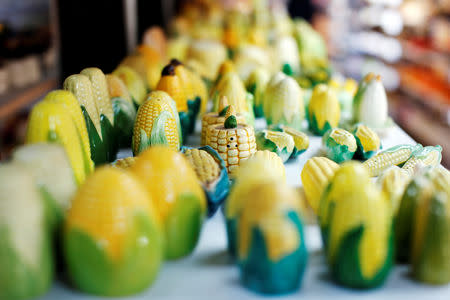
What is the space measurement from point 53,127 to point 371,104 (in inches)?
44.2

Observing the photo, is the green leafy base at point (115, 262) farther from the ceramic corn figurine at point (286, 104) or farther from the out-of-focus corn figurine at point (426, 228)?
the ceramic corn figurine at point (286, 104)

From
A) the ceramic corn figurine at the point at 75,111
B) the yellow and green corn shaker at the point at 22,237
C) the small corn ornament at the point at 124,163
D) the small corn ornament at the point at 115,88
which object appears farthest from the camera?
the small corn ornament at the point at 115,88

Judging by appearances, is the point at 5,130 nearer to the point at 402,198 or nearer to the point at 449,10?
the point at 402,198

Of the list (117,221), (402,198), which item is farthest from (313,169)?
(117,221)

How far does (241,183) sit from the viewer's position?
84 centimetres

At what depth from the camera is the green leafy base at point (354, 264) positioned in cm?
73

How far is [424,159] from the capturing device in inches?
48.7

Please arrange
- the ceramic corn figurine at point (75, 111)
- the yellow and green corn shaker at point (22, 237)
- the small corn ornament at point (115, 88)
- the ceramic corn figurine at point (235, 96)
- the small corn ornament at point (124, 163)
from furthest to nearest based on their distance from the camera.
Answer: the ceramic corn figurine at point (235, 96)
the small corn ornament at point (115, 88)
the small corn ornament at point (124, 163)
the ceramic corn figurine at point (75, 111)
the yellow and green corn shaker at point (22, 237)

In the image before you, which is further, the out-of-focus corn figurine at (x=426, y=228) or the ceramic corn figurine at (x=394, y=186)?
the ceramic corn figurine at (x=394, y=186)

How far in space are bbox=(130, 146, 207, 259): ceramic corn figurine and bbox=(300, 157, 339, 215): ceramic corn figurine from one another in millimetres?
310

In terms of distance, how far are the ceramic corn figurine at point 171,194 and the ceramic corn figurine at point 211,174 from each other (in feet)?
0.49

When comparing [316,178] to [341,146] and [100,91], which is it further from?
[100,91]

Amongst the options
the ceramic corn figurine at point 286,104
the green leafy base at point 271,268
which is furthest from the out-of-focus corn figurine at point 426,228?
the ceramic corn figurine at point 286,104

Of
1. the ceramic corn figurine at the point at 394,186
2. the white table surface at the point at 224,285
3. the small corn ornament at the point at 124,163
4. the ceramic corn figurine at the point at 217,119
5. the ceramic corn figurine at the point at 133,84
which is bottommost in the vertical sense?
the white table surface at the point at 224,285
